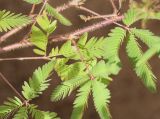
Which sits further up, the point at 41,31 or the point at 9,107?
the point at 41,31

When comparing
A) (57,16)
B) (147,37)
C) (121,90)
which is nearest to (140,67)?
(147,37)

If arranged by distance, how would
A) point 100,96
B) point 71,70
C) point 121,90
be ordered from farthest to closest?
point 121,90, point 71,70, point 100,96

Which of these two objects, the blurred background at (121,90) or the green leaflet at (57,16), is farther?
the blurred background at (121,90)

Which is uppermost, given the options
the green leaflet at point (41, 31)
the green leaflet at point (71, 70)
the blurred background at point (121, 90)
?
the green leaflet at point (41, 31)

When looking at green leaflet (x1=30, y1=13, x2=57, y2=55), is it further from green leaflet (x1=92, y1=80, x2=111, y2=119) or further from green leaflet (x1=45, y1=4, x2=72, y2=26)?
green leaflet (x1=92, y1=80, x2=111, y2=119)

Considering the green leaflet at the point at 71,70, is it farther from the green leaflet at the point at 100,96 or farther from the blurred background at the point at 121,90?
the blurred background at the point at 121,90

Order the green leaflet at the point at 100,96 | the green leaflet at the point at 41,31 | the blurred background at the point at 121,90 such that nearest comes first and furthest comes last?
1. the green leaflet at the point at 100,96
2. the green leaflet at the point at 41,31
3. the blurred background at the point at 121,90

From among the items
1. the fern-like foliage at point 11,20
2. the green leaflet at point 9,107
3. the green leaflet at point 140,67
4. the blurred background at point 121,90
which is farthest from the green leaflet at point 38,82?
the blurred background at point 121,90

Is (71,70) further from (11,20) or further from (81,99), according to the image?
(11,20)
